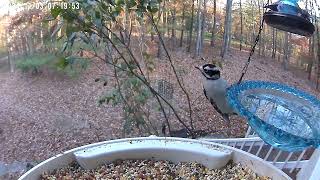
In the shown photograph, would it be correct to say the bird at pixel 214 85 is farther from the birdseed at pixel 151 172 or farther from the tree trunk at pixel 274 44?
the tree trunk at pixel 274 44

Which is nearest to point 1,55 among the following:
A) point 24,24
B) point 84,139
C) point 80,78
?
point 24,24

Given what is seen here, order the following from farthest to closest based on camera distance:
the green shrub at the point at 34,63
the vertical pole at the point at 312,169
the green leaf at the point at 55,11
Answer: the green shrub at the point at 34,63, the green leaf at the point at 55,11, the vertical pole at the point at 312,169

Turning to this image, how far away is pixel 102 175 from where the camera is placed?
848 mm

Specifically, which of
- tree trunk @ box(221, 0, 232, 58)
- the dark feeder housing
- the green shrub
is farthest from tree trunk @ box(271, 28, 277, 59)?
the dark feeder housing

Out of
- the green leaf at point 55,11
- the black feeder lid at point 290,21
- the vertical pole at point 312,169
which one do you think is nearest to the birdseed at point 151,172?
the vertical pole at point 312,169

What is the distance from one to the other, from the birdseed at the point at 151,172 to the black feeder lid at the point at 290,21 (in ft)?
0.93

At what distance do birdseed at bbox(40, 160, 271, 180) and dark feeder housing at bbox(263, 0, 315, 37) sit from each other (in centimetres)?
29

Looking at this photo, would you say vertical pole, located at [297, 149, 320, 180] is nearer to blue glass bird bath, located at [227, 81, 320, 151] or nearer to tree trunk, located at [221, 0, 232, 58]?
blue glass bird bath, located at [227, 81, 320, 151]

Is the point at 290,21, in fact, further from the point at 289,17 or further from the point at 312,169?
the point at 312,169

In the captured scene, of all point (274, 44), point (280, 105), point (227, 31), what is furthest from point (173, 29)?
point (280, 105)

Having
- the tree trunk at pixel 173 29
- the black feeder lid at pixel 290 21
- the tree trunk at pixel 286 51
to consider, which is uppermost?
the black feeder lid at pixel 290 21

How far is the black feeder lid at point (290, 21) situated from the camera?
0.75 meters

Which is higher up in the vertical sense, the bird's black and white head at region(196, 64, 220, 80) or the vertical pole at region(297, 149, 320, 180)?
the bird's black and white head at region(196, 64, 220, 80)

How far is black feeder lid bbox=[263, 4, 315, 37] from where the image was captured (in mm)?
750
